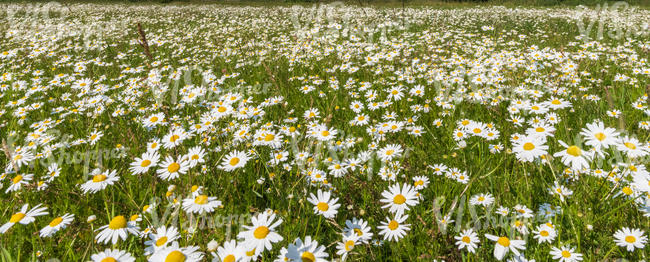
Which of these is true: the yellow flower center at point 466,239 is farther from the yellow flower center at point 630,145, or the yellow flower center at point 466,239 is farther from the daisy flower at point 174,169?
the daisy flower at point 174,169

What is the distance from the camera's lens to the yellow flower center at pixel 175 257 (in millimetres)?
1175

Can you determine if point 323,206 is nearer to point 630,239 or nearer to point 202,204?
point 202,204

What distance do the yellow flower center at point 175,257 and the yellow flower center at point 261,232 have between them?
29cm

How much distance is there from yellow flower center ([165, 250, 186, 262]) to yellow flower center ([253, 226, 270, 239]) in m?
0.29

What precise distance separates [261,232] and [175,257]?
0.34 metres

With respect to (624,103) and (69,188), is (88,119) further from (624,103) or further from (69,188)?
(624,103)

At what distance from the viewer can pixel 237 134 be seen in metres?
2.68

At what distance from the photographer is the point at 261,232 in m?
1.35

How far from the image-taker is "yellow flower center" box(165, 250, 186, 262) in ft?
3.85

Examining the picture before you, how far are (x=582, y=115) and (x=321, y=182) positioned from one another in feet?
9.42

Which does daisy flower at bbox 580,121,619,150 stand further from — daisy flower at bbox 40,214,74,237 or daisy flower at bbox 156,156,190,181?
daisy flower at bbox 40,214,74,237

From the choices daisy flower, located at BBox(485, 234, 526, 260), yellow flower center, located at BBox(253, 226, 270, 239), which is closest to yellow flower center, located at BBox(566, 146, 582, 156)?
daisy flower, located at BBox(485, 234, 526, 260)

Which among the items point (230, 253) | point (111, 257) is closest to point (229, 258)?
point (230, 253)

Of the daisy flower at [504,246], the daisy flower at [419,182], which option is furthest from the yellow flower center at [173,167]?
the daisy flower at [504,246]
